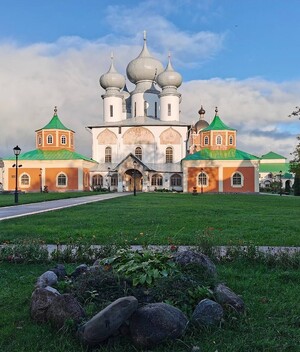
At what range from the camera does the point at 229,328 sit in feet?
14.0

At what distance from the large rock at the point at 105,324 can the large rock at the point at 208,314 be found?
2.62ft

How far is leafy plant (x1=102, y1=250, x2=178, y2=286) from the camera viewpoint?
484 cm

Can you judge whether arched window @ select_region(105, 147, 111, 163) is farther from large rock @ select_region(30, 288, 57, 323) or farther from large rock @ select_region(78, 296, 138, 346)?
large rock @ select_region(78, 296, 138, 346)

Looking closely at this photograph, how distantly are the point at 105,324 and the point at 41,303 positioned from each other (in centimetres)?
102

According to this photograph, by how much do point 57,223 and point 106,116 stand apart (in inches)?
1786

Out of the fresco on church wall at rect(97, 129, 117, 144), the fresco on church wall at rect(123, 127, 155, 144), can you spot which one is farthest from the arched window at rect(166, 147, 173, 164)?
the fresco on church wall at rect(97, 129, 117, 144)

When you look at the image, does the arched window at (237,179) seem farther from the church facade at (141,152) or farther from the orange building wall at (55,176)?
the orange building wall at (55,176)

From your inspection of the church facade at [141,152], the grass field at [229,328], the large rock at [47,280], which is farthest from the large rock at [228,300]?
the church facade at [141,152]

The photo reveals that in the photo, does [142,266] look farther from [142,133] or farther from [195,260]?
[142,133]

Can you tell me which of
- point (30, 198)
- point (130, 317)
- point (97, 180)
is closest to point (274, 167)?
point (97, 180)

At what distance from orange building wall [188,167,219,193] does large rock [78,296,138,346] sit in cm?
4615

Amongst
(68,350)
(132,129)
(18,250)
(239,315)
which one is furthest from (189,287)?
(132,129)

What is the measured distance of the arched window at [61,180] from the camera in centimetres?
5109

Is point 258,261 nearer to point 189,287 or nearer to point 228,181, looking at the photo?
point 189,287
